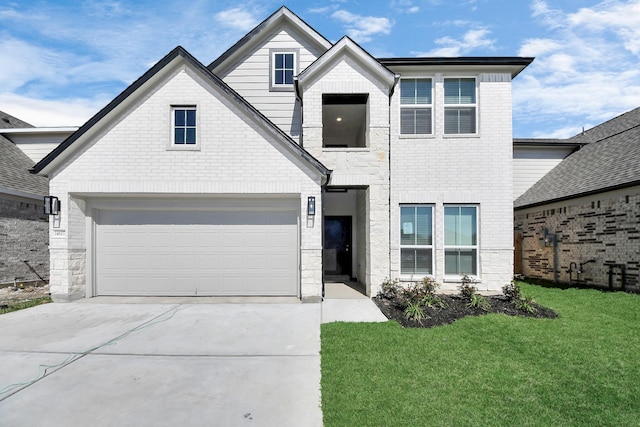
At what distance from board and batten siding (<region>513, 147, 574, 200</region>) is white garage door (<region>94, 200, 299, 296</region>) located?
10857 mm

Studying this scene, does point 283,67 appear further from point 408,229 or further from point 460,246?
point 460,246

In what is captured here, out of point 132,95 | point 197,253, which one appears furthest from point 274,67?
point 197,253

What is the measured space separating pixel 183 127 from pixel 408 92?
674 cm

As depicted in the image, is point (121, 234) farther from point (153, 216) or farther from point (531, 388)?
point (531, 388)

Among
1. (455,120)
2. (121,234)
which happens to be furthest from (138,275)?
(455,120)

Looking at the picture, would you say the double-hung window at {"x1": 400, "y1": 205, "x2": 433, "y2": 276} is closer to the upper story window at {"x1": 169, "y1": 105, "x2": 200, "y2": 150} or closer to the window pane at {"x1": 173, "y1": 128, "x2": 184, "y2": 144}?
the upper story window at {"x1": 169, "y1": 105, "x2": 200, "y2": 150}

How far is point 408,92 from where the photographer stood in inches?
399

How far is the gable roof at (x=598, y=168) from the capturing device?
10.5 metres

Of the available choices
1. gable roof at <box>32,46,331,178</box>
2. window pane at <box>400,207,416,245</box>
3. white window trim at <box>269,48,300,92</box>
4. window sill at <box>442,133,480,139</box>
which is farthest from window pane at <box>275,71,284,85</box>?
window pane at <box>400,207,416,245</box>

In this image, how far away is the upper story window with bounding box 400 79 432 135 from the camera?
10117mm

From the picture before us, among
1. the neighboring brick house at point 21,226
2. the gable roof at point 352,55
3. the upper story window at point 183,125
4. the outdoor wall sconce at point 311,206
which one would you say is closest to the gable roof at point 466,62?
the gable roof at point 352,55

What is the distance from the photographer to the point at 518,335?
5863 mm

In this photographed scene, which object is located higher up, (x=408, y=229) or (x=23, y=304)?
(x=408, y=229)

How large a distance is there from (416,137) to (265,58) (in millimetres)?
5921
